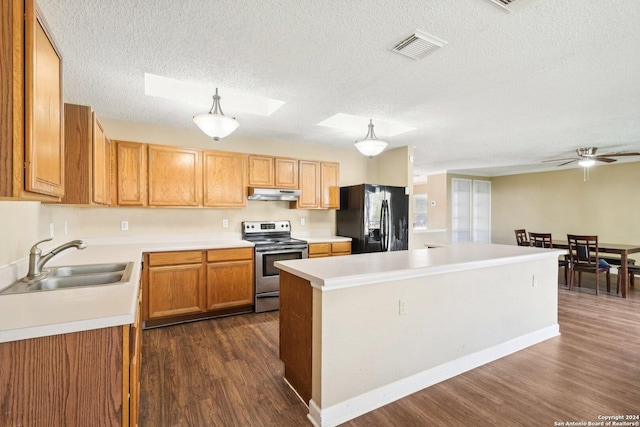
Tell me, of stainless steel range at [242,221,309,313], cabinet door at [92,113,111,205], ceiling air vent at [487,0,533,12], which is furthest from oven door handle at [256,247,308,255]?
ceiling air vent at [487,0,533,12]

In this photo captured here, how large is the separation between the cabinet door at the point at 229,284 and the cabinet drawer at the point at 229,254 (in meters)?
0.05

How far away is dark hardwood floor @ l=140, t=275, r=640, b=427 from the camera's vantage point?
196 cm

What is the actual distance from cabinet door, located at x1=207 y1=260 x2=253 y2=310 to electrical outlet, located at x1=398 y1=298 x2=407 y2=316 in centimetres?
224

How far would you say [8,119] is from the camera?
997mm

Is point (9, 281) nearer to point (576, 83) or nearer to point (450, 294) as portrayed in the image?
point (450, 294)

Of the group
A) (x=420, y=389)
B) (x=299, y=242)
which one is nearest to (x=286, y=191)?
(x=299, y=242)

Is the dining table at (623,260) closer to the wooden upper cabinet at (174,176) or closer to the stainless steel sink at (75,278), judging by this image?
the wooden upper cabinet at (174,176)

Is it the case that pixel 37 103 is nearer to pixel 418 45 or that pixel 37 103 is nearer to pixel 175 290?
pixel 418 45

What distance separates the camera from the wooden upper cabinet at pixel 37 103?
3.41ft

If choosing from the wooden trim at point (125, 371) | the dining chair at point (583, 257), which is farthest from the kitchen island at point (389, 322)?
the dining chair at point (583, 257)

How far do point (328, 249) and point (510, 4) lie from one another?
11.2 feet

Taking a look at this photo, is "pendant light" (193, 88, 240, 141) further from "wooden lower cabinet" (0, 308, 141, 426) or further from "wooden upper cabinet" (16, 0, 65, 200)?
"wooden lower cabinet" (0, 308, 141, 426)

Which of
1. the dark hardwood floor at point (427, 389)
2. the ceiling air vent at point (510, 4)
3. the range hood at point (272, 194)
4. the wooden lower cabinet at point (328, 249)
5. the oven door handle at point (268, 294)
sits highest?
the ceiling air vent at point (510, 4)

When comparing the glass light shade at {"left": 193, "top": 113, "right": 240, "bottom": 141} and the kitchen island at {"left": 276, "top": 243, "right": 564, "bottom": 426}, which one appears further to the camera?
the glass light shade at {"left": 193, "top": 113, "right": 240, "bottom": 141}
